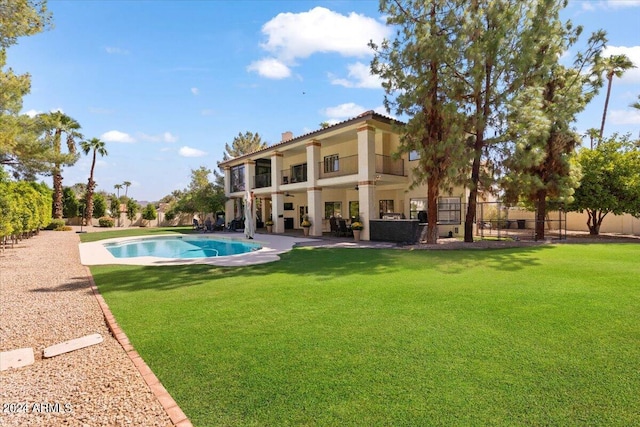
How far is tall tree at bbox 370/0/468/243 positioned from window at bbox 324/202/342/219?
12.1m

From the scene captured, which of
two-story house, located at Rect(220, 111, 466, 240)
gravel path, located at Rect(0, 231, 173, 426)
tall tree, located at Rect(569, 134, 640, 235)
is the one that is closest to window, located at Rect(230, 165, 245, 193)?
two-story house, located at Rect(220, 111, 466, 240)

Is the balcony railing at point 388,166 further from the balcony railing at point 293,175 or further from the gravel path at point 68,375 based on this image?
the gravel path at point 68,375

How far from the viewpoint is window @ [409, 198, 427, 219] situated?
1998 cm

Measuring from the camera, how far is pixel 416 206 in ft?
66.4

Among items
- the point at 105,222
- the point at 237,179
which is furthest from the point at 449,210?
the point at 105,222

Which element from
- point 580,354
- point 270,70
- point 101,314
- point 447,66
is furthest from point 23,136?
point 580,354

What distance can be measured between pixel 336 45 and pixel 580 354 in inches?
549

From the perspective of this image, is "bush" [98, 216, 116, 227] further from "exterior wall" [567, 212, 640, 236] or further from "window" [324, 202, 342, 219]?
"exterior wall" [567, 212, 640, 236]

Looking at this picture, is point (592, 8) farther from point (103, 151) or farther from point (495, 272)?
point (103, 151)

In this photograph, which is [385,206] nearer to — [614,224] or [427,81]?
[427,81]

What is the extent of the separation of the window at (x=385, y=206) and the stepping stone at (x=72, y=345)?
19.7m

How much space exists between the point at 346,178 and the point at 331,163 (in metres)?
4.84

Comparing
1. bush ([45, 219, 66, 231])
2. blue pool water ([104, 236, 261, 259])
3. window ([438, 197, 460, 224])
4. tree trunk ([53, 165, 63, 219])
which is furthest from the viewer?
tree trunk ([53, 165, 63, 219])

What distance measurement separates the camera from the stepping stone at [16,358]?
13.3 feet
